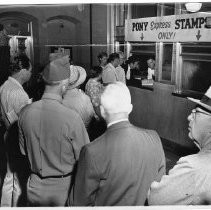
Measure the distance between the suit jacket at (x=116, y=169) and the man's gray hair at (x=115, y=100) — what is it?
75mm

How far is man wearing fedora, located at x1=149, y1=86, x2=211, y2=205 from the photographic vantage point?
1.27 m

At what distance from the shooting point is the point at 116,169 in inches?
62.4

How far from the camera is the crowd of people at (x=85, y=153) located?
1381 millimetres

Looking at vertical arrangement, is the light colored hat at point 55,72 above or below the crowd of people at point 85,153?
above

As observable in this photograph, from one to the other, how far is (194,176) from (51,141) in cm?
114

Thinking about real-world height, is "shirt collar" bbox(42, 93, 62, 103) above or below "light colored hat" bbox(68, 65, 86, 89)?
below

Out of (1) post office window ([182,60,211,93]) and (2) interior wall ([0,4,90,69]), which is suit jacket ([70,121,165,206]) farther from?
(2) interior wall ([0,4,90,69])

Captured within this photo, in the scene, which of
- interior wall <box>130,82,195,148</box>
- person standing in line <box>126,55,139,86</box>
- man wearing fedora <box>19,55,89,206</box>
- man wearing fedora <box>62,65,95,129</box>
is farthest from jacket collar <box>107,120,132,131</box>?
person standing in line <box>126,55,139,86</box>

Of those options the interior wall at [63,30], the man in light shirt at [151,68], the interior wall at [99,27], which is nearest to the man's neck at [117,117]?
the man in light shirt at [151,68]

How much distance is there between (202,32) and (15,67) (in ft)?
9.42

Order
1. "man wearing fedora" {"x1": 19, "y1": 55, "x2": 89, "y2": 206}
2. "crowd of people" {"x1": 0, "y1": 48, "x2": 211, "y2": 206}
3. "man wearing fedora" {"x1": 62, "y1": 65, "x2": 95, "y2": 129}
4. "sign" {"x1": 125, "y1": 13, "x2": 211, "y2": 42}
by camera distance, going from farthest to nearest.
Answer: "sign" {"x1": 125, "y1": 13, "x2": 211, "y2": 42}
"man wearing fedora" {"x1": 62, "y1": 65, "x2": 95, "y2": 129}
"man wearing fedora" {"x1": 19, "y1": 55, "x2": 89, "y2": 206}
"crowd of people" {"x1": 0, "y1": 48, "x2": 211, "y2": 206}

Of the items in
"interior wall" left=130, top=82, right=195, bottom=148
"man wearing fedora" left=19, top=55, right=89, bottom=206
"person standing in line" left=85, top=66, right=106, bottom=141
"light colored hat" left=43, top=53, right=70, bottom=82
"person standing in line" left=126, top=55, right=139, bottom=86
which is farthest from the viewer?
"person standing in line" left=126, top=55, right=139, bottom=86

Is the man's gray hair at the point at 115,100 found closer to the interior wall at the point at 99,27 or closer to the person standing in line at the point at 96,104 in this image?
the person standing in line at the point at 96,104

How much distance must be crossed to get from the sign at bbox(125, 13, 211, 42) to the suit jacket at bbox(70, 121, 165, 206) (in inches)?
138
